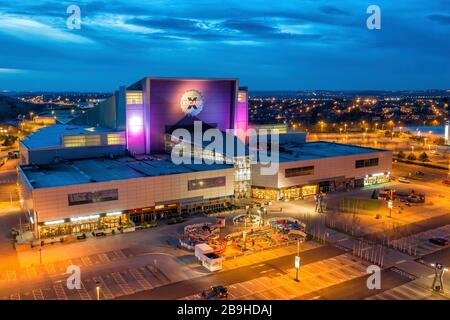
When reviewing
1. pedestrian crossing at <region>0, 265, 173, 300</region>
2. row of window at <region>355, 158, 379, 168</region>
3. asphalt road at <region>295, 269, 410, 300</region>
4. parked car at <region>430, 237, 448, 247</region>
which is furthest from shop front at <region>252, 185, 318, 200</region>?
pedestrian crossing at <region>0, 265, 173, 300</region>

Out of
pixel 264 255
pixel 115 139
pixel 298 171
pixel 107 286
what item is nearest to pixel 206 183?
pixel 298 171

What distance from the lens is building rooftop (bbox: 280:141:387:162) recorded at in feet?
233

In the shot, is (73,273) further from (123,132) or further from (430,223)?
(430,223)

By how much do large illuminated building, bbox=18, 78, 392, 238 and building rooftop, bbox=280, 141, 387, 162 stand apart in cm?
18

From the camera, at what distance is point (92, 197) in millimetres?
51250

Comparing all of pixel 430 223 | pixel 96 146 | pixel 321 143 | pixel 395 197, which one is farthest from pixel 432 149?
pixel 96 146

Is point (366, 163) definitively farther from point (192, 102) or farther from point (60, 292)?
point (60, 292)

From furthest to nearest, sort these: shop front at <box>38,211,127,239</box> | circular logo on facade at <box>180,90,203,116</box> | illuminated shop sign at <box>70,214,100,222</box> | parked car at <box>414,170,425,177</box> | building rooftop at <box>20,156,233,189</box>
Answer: parked car at <box>414,170,425,177</box>
circular logo on facade at <box>180,90,203,116</box>
building rooftop at <box>20,156,233,189</box>
illuminated shop sign at <box>70,214,100,222</box>
shop front at <box>38,211,127,239</box>

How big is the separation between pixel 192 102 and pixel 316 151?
83.2 ft

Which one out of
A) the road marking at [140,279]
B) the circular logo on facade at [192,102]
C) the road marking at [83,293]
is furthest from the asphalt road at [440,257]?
the circular logo on facade at [192,102]

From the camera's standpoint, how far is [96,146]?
7081cm

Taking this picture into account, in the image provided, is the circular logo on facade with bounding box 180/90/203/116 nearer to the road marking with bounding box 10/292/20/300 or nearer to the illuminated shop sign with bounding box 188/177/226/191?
the illuminated shop sign with bounding box 188/177/226/191

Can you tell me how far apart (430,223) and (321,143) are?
3868cm

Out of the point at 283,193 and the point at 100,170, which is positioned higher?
the point at 100,170
